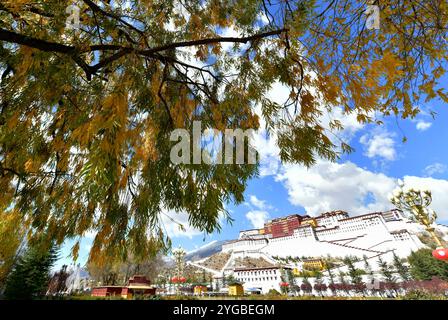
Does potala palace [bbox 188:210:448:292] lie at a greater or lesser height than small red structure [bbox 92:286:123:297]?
greater

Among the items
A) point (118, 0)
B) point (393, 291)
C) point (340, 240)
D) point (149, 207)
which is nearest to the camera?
point (149, 207)

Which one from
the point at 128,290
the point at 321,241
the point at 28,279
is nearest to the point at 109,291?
the point at 128,290

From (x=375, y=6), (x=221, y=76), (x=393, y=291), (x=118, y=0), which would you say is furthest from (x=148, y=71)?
(x=393, y=291)

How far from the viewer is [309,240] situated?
157 feet

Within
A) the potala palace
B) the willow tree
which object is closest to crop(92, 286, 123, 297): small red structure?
the willow tree

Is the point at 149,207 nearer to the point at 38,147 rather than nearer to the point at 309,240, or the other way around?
the point at 38,147

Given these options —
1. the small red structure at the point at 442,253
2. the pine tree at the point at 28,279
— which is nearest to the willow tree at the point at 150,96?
the small red structure at the point at 442,253

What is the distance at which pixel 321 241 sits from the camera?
154ft

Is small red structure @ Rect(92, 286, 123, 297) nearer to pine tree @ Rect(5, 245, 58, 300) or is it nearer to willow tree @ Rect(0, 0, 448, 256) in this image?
pine tree @ Rect(5, 245, 58, 300)

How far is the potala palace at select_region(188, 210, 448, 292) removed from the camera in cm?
3775

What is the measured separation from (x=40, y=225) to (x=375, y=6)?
8.12ft

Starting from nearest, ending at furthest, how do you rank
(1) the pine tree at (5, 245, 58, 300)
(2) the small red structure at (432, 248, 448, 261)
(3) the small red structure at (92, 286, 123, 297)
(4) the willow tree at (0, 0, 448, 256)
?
(4) the willow tree at (0, 0, 448, 256), (2) the small red structure at (432, 248, 448, 261), (3) the small red structure at (92, 286, 123, 297), (1) the pine tree at (5, 245, 58, 300)

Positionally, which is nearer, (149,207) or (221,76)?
(149,207)

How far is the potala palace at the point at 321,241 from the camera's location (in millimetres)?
37750
